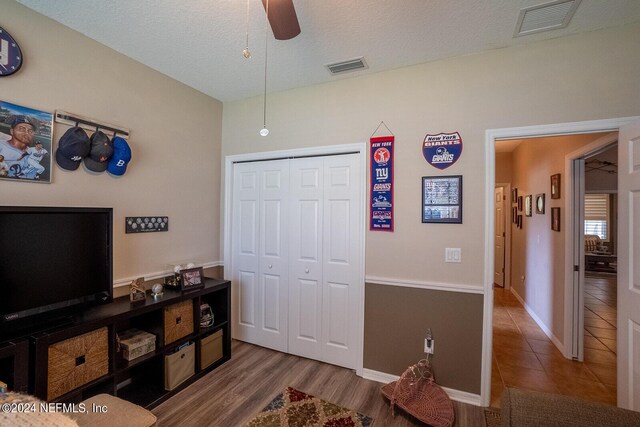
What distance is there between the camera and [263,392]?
89.7 inches

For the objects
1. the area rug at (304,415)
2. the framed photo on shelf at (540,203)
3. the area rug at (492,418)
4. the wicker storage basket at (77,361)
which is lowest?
the area rug at (304,415)

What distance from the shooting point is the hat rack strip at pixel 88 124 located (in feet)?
6.36

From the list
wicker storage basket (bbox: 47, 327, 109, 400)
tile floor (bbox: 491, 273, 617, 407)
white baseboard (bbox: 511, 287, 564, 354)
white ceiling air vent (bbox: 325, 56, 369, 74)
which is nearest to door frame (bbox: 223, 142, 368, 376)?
white ceiling air vent (bbox: 325, 56, 369, 74)

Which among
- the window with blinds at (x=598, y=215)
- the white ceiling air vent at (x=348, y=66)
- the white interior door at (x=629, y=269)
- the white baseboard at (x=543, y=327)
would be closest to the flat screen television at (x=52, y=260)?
the white ceiling air vent at (x=348, y=66)

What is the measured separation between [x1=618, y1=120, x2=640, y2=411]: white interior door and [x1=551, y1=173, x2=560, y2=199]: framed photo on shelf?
134cm

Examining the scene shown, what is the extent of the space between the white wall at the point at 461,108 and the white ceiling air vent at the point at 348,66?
0.15 m

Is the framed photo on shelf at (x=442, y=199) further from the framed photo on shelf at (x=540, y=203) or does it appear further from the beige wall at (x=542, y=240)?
the framed photo on shelf at (x=540, y=203)

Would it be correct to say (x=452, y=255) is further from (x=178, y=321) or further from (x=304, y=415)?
(x=178, y=321)

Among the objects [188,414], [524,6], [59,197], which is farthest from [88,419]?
[524,6]

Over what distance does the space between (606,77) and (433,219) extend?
4.77 feet

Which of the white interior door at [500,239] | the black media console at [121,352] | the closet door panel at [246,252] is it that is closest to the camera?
the black media console at [121,352]

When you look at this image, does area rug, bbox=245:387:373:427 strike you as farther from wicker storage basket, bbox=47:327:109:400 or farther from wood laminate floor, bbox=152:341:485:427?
wicker storage basket, bbox=47:327:109:400

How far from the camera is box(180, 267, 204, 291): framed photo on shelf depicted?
2.40m

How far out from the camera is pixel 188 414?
2.01m
